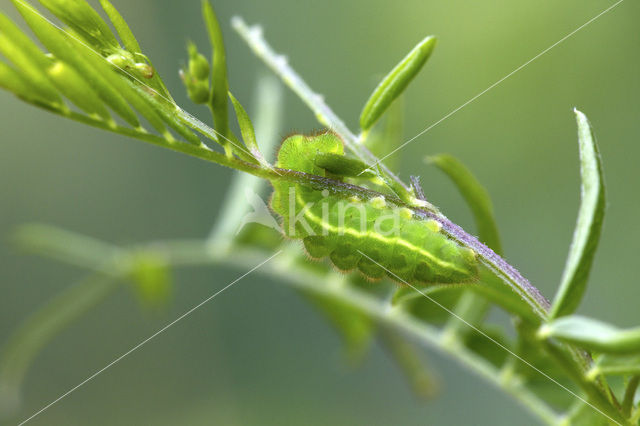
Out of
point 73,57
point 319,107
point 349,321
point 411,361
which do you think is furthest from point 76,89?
point 411,361

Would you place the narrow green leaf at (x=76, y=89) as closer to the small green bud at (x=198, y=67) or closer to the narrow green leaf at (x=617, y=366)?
the small green bud at (x=198, y=67)

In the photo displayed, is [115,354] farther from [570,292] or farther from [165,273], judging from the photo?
[570,292]

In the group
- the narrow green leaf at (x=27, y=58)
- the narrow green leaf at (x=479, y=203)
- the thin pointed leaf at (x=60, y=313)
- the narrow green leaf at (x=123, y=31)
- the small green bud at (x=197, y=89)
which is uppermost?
the narrow green leaf at (x=479, y=203)

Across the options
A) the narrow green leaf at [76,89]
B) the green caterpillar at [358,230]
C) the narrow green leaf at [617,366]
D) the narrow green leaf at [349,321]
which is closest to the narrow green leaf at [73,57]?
the narrow green leaf at [76,89]

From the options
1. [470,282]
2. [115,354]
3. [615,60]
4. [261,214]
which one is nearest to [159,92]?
[261,214]

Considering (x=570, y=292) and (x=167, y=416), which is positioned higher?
(x=570, y=292)

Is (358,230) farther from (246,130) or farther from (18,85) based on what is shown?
(18,85)

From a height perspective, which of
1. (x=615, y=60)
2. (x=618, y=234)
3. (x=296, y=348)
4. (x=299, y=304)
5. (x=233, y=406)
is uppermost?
(x=615, y=60)
